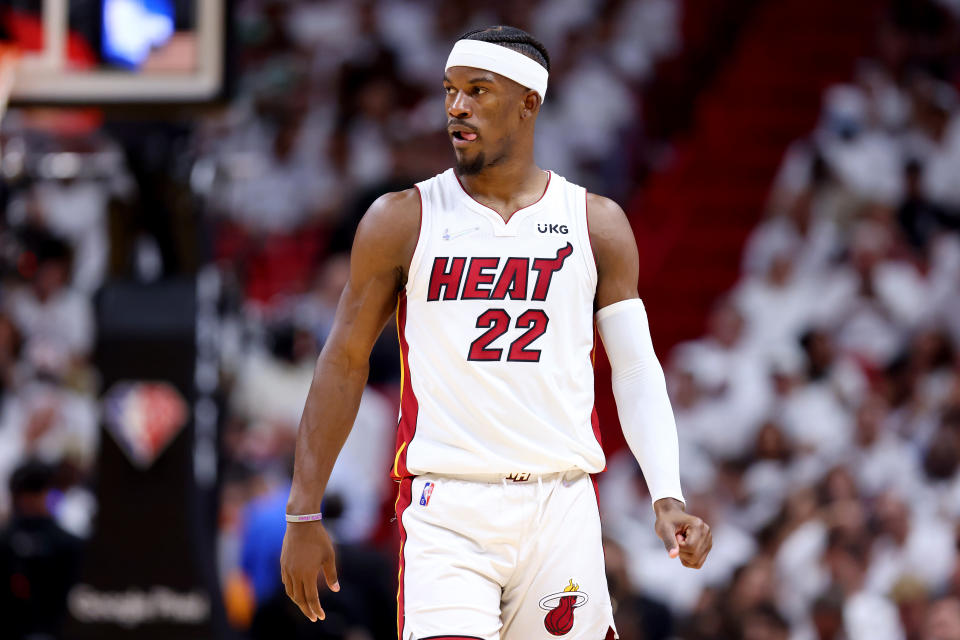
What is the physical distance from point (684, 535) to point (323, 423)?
3.66 ft

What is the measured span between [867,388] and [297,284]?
5279 millimetres

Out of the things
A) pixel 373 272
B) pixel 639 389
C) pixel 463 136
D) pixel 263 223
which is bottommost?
pixel 263 223

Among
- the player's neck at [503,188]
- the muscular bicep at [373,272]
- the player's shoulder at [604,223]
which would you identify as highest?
the player's neck at [503,188]

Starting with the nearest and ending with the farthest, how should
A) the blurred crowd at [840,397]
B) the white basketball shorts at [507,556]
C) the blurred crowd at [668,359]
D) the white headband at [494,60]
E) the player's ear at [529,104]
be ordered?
the white basketball shorts at [507,556]
the white headband at [494,60]
the player's ear at [529,104]
the blurred crowd at [668,359]
the blurred crowd at [840,397]

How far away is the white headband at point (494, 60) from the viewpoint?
428 cm

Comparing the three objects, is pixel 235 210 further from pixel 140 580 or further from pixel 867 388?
pixel 140 580

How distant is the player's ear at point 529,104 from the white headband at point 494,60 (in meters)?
0.04

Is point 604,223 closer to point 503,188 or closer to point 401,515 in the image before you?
point 503,188

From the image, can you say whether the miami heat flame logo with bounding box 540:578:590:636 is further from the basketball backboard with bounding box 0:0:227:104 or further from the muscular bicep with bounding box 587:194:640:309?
the basketball backboard with bounding box 0:0:227:104

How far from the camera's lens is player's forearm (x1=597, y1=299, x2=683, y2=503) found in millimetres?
4305

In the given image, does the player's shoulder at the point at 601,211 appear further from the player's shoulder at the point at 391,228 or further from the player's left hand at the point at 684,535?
the player's left hand at the point at 684,535

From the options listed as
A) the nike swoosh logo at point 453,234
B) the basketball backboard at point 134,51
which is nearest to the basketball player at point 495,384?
the nike swoosh logo at point 453,234

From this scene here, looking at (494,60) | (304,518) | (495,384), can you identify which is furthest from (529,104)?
(304,518)

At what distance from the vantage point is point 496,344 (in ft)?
13.7
